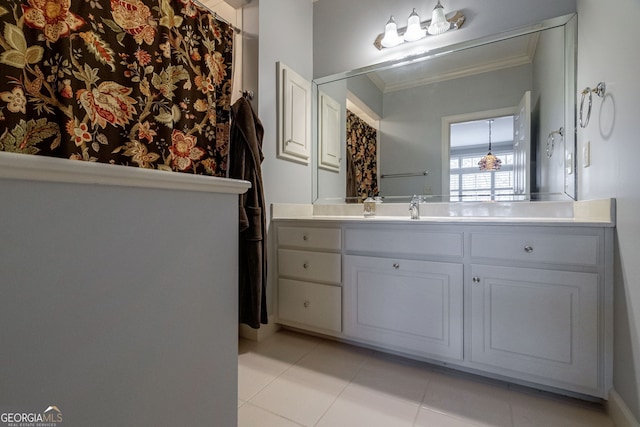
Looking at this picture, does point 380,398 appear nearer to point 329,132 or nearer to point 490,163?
point 490,163

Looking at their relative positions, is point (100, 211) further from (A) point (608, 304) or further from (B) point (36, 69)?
(A) point (608, 304)

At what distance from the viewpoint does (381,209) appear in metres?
2.10

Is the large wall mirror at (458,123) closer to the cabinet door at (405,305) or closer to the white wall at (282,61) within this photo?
the white wall at (282,61)

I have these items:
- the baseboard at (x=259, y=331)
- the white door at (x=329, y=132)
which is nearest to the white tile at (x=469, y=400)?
the baseboard at (x=259, y=331)

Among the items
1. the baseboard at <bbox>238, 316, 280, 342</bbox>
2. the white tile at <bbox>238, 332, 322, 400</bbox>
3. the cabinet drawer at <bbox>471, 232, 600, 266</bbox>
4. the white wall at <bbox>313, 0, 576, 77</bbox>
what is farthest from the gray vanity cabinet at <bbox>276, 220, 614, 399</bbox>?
the white wall at <bbox>313, 0, 576, 77</bbox>

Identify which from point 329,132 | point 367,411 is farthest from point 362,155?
point 367,411

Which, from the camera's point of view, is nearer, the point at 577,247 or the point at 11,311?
the point at 11,311

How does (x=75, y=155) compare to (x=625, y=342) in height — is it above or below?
above

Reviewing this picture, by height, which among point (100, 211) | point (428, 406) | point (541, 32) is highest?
point (541, 32)

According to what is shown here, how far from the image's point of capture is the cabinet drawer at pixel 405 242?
1.38 meters

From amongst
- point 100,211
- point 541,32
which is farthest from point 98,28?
point 541,32

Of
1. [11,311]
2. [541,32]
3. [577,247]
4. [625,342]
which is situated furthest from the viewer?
[541,32]

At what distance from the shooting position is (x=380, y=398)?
125 cm

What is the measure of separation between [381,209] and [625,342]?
136 centimetres
